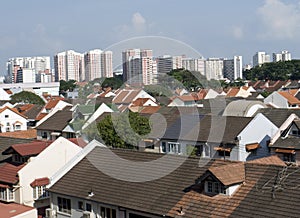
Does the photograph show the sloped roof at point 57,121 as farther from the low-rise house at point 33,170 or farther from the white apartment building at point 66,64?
A: the white apartment building at point 66,64

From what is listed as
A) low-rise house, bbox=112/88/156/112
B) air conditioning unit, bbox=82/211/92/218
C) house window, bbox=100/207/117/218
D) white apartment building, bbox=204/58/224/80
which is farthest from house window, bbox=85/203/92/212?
low-rise house, bbox=112/88/156/112

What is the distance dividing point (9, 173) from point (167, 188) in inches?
266

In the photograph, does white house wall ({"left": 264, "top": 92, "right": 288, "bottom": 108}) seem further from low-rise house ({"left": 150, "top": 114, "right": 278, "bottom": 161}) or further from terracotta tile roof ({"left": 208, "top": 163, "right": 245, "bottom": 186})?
terracotta tile roof ({"left": 208, "top": 163, "right": 245, "bottom": 186})

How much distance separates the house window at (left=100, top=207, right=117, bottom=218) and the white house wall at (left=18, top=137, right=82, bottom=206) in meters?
3.99

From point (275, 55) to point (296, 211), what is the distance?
106 meters

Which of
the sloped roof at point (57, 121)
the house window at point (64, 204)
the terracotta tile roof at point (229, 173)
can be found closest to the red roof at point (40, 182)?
the house window at point (64, 204)

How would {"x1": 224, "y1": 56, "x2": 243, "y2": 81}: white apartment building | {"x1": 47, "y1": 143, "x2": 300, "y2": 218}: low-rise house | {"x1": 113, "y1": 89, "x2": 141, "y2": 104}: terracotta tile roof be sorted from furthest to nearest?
1. {"x1": 224, "y1": 56, "x2": 243, "y2": 81}: white apartment building
2. {"x1": 113, "y1": 89, "x2": 141, "y2": 104}: terracotta tile roof
3. {"x1": 47, "y1": 143, "x2": 300, "y2": 218}: low-rise house

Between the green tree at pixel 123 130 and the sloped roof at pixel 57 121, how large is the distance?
6084 millimetres

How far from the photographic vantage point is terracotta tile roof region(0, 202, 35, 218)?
1389 centimetres

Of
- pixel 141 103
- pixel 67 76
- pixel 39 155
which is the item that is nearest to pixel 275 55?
pixel 67 76

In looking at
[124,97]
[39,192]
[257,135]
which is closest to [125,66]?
[39,192]

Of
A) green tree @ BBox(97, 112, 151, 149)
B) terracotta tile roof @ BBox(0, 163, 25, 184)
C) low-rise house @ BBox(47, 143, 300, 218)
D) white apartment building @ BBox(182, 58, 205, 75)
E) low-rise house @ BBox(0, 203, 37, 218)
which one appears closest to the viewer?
low-rise house @ BBox(47, 143, 300, 218)

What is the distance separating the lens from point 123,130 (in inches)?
831

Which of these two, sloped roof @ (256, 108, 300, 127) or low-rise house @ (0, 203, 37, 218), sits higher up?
sloped roof @ (256, 108, 300, 127)
